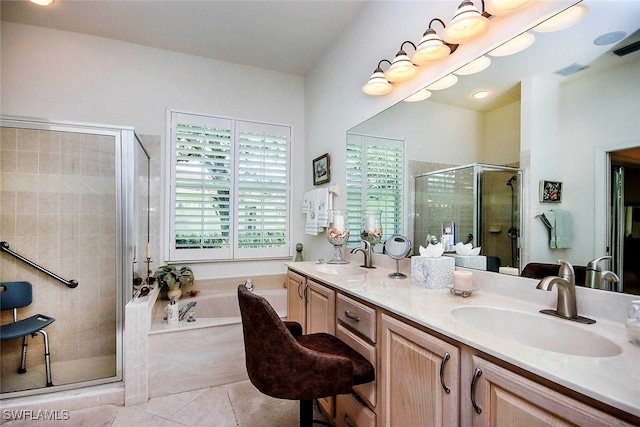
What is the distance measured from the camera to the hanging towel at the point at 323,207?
2.69m

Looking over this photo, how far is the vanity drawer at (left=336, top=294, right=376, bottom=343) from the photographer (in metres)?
1.25

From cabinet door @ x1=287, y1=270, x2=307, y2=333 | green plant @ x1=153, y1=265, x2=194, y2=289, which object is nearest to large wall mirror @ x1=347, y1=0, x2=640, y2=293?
cabinet door @ x1=287, y1=270, x2=307, y2=333

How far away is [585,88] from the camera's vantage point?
104cm

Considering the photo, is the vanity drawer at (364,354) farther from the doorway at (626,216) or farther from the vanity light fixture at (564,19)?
the vanity light fixture at (564,19)

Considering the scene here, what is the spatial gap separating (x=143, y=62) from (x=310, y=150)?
1.83m

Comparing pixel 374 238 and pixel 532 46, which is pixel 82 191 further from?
pixel 532 46

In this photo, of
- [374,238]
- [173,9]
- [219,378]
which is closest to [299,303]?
[374,238]

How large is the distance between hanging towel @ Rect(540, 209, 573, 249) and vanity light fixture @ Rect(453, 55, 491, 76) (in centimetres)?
74

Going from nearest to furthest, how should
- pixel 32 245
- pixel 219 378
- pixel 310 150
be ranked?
1. pixel 219 378
2. pixel 32 245
3. pixel 310 150

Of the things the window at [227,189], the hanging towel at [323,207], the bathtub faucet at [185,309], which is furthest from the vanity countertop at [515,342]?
the window at [227,189]

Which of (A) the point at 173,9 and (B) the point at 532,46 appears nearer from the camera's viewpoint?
(B) the point at 532,46

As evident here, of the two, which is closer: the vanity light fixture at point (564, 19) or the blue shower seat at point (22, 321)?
the vanity light fixture at point (564, 19)

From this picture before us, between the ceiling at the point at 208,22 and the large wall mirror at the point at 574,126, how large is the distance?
152 centimetres

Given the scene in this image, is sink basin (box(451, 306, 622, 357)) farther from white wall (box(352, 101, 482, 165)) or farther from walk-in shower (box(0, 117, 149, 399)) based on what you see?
walk-in shower (box(0, 117, 149, 399))
